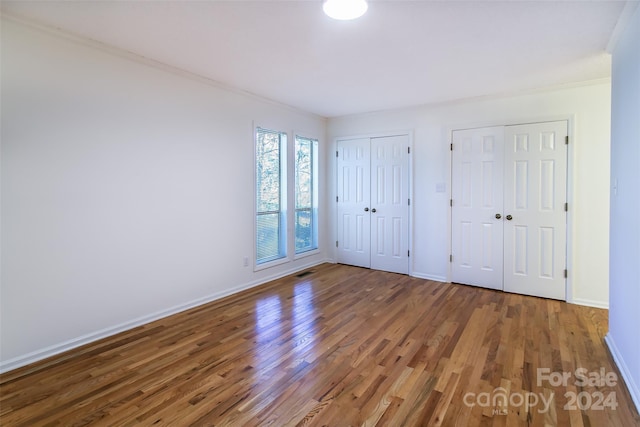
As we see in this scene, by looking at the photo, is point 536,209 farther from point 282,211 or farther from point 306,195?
point 282,211

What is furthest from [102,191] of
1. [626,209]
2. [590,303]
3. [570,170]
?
[590,303]

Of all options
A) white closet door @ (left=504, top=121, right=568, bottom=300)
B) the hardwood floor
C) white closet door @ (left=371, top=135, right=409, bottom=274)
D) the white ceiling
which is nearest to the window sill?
white closet door @ (left=371, top=135, right=409, bottom=274)

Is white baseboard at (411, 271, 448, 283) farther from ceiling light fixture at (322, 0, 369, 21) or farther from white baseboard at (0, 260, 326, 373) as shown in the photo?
ceiling light fixture at (322, 0, 369, 21)

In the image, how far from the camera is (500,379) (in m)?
2.17

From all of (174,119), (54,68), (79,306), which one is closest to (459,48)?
(174,119)

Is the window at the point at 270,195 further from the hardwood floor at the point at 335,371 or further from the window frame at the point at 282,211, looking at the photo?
the hardwood floor at the point at 335,371

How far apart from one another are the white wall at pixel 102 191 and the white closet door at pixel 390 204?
7.14ft

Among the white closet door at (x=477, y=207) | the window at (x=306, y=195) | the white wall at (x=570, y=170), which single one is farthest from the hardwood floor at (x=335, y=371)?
the window at (x=306, y=195)

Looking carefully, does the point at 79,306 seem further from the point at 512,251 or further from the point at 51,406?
the point at 512,251

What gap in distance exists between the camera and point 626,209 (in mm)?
2158

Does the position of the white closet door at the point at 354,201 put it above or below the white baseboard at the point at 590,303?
above

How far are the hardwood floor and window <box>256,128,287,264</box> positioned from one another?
114cm

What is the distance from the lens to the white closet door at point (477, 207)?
405 cm

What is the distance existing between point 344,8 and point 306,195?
10.7 feet
